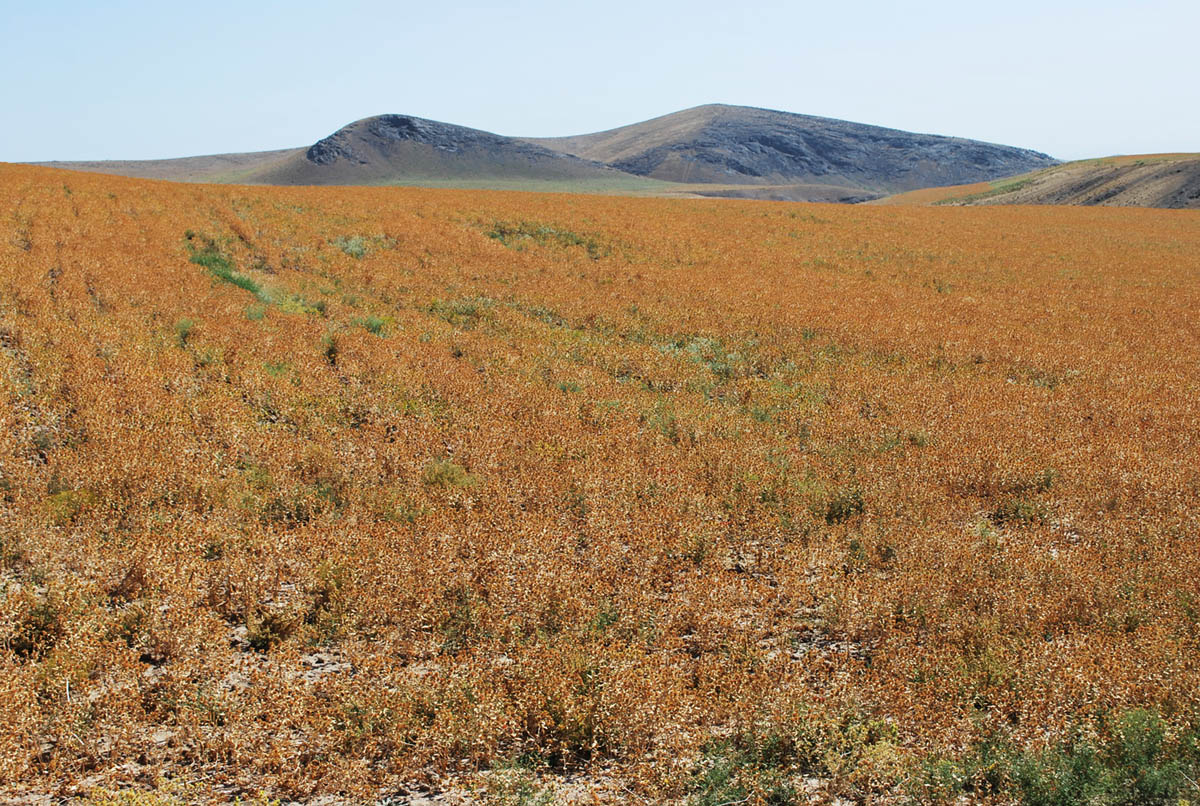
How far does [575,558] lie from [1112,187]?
8472 centimetres

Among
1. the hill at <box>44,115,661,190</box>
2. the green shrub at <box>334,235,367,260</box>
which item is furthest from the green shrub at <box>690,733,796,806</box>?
the hill at <box>44,115,661,190</box>

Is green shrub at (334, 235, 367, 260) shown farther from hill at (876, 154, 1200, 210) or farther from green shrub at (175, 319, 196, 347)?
hill at (876, 154, 1200, 210)

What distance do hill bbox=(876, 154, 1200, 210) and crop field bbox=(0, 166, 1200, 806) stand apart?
64.6m

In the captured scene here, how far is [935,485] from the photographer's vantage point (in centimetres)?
827

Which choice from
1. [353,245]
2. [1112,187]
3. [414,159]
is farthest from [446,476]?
[414,159]

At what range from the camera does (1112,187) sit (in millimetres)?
72812

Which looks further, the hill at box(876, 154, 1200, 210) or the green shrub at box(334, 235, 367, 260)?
the hill at box(876, 154, 1200, 210)

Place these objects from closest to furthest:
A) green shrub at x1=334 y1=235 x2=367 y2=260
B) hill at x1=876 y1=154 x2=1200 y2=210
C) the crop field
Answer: the crop field < green shrub at x1=334 y1=235 x2=367 y2=260 < hill at x1=876 y1=154 x2=1200 y2=210

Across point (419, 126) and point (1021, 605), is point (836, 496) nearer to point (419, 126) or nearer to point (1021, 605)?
point (1021, 605)

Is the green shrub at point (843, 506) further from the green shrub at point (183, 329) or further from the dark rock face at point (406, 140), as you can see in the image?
the dark rock face at point (406, 140)

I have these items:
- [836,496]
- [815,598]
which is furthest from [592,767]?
A: [836,496]

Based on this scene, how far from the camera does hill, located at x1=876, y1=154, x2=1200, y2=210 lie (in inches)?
2603

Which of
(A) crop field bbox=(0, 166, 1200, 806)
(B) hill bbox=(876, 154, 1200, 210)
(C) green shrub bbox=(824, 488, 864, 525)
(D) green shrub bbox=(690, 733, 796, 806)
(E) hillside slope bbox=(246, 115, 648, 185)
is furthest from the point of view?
(E) hillside slope bbox=(246, 115, 648, 185)

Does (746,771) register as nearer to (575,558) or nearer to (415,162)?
(575,558)
